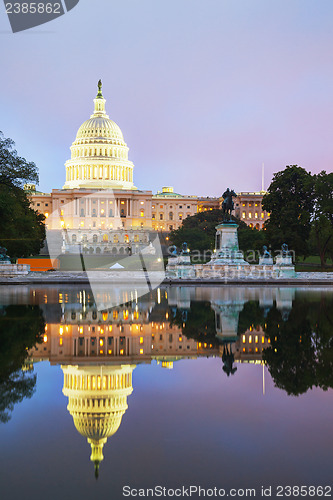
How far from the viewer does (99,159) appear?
6102 inches

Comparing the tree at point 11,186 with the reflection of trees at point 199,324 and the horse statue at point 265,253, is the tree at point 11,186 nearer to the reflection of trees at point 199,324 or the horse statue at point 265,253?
the horse statue at point 265,253

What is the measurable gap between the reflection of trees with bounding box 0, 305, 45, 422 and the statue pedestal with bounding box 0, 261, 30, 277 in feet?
82.1

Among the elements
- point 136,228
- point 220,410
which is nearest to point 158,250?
point 136,228

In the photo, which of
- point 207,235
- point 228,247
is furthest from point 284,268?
point 207,235

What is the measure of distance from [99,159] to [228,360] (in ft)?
482

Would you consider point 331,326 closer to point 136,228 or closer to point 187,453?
point 187,453

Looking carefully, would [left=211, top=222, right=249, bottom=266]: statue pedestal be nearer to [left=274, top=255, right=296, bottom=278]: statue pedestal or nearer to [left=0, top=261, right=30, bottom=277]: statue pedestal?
[left=274, top=255, right=296, bottom=278]: statue pedestal

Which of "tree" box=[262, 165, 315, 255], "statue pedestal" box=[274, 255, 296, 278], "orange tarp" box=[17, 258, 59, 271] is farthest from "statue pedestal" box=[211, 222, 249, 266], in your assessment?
"orange tarp" box=[17, 258, 59, 271]

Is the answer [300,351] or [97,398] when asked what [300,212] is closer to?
[300,351]

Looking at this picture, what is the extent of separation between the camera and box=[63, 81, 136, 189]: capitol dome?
156 m

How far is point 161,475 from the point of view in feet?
19.8

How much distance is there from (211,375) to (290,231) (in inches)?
2264

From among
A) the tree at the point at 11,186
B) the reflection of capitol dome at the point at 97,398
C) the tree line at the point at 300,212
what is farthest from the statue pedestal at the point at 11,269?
the reflection of capitol dome at the point at 97,398

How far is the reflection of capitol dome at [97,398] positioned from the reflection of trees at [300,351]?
2950 millimetres
